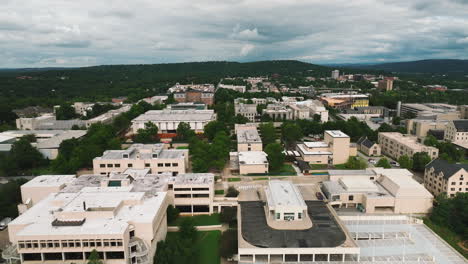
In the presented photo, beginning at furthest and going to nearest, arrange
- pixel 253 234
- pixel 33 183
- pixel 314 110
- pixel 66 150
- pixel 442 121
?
pixel 314 110
pixel 442 121
pixel 66 150
pixel 33 183
pixel 253 234

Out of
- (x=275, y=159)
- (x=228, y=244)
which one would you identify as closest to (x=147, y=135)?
(x=275, y=159)

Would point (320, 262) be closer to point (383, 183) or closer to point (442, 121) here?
point (383, 183)

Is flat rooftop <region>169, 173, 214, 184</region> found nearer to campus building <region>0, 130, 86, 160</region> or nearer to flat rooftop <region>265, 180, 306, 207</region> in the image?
flat rooftop <region>265, 180, 306, 207</region>

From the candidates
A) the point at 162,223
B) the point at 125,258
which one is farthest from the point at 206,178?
the point at 125,258

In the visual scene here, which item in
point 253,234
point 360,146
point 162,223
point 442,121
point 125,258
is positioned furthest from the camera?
point 442,121

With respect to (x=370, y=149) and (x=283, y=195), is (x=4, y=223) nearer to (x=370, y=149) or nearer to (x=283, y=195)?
(x=283, y=195)

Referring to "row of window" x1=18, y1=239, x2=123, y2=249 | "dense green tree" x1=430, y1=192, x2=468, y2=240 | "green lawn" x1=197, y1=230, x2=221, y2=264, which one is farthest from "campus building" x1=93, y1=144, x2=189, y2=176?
"dense green tree" x1=430, y1=192, x2=468, y2=240
